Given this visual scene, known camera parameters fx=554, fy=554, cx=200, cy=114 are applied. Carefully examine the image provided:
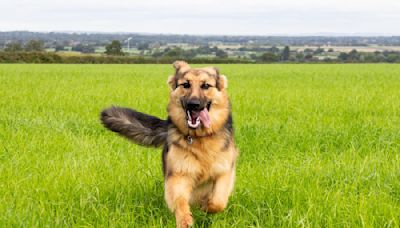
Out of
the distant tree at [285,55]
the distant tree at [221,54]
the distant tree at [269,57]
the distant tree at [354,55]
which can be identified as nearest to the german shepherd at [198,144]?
the distant tree at [221,54]

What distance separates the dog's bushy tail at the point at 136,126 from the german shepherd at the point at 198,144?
2.84 feet

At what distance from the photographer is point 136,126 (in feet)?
19.9

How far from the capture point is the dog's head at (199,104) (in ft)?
15.9

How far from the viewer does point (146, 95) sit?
51.6ft

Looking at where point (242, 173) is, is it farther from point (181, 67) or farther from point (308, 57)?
point (308, 57)

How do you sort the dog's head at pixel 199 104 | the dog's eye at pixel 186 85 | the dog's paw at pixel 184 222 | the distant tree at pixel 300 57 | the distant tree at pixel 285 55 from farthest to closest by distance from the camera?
1. the distant tree at pixel 285 55
2. the distant tree at pixel 300 57
3. the dog's eye at pixel 186 85
4. the dog's head at pixel 199 104
5. the dog's paw at pixel 184 222

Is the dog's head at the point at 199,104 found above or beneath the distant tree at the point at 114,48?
above

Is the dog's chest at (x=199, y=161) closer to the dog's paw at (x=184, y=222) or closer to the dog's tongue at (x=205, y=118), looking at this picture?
the dog's tongue at (x=205, y=118)

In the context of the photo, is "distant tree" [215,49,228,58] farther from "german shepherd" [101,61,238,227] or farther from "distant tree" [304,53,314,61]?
"german shepherd" [101,61,238,227]

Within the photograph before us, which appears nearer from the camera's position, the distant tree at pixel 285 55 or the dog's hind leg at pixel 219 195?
the dog's hind leg at pixel 219 195

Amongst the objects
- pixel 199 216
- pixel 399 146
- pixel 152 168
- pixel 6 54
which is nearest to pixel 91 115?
pixel 152 168

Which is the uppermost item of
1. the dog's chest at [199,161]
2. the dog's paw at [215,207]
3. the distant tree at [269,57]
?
the dog's chest at [199,161]

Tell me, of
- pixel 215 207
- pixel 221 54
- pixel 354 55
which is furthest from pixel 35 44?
pixel 215 207

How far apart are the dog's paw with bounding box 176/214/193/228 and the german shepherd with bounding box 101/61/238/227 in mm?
86
